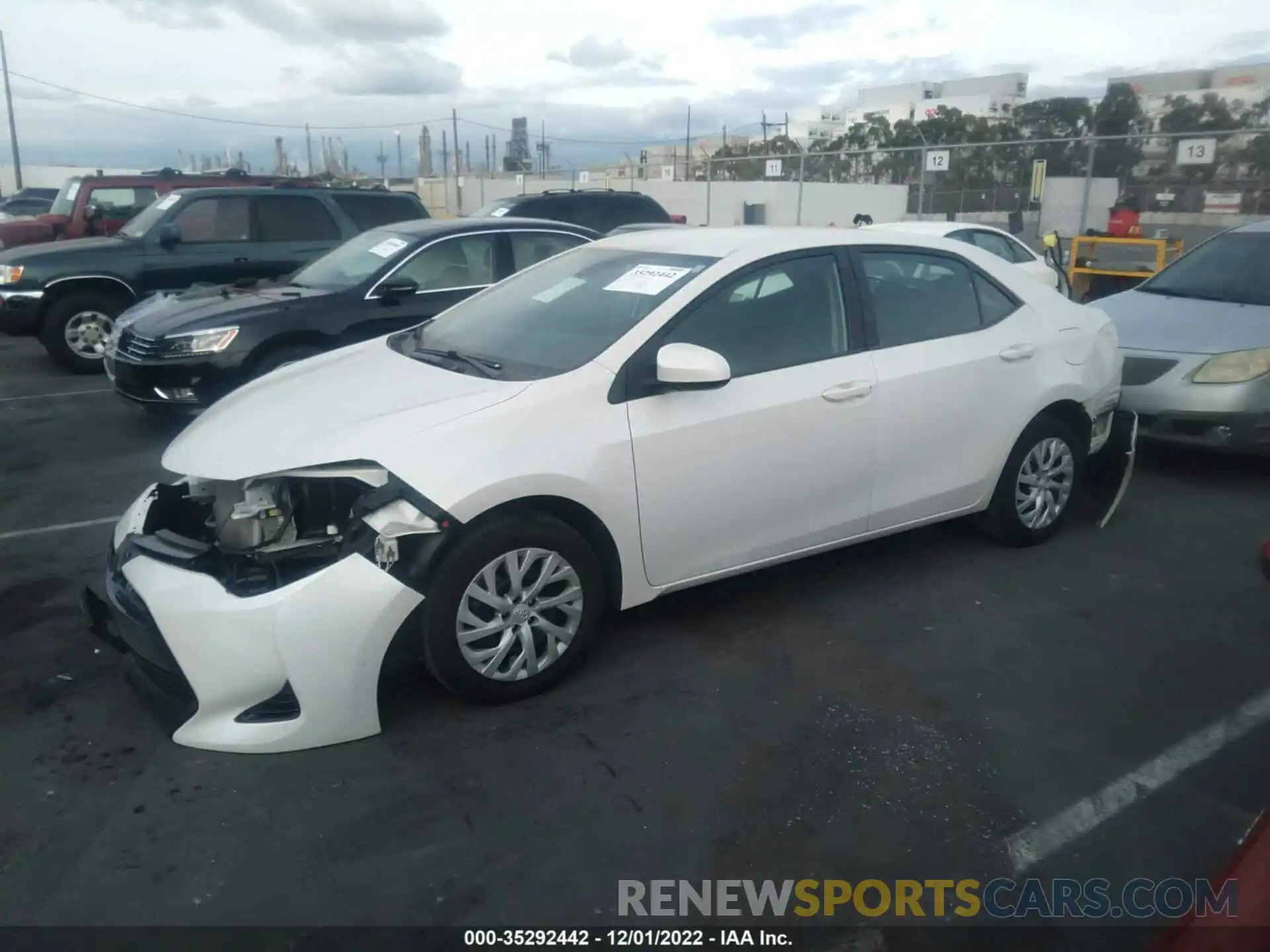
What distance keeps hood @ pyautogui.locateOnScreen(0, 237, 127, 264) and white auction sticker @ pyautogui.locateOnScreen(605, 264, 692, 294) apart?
26.1 ft

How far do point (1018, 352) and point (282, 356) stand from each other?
497 centimetres

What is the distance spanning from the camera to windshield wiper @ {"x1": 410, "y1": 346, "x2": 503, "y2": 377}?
4129 mm

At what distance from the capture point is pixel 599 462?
3.79 m

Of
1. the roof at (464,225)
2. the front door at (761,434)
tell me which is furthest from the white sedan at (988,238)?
the front door at (761,434)

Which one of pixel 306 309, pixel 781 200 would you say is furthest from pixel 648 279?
pixel 781 200

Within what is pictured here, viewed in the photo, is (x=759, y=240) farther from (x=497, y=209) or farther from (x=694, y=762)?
(x=497, y=209)

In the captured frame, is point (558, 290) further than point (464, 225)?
No

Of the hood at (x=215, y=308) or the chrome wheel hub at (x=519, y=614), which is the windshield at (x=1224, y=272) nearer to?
the chrome wheel hub at (x=519, y=614)

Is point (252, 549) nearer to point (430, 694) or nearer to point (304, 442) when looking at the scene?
point (304, 442)

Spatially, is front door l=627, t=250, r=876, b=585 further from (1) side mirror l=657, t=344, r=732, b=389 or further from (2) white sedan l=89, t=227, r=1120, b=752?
(1) side mirror l=657, t=344, r=732, b=389

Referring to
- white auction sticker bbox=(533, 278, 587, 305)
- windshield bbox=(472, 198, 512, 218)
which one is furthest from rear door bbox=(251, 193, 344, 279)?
white auction sticker bbox=(533, 278, 587, 305)

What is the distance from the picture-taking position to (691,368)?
3.83 meters

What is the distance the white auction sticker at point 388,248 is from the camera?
25.8ft

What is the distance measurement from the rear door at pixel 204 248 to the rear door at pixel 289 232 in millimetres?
111
